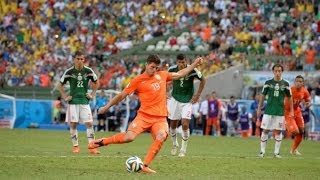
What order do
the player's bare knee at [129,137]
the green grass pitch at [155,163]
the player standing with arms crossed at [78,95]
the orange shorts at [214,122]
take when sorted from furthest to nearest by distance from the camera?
the orange shorts at [214,122]
the player standing with arms crossed at [78,95]
the player's bare knee at [129,137]
the green grass pitch at [155,163]

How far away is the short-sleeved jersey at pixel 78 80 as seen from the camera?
74.4 ft

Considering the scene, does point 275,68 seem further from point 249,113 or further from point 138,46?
point 138,46

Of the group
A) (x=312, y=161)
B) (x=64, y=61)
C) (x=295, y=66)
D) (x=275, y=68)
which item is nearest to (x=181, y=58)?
(x=275, y=68)

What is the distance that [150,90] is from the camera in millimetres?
17625

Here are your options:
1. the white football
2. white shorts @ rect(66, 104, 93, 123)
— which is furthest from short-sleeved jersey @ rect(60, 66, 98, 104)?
the white football

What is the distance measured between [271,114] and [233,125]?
16.5 meters

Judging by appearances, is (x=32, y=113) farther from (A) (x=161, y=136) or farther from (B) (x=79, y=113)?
(A) (x=161, y=136)

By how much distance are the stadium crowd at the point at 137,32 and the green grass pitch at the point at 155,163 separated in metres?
17.2

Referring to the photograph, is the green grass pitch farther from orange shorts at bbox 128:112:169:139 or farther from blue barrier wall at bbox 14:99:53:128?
blue barrier wall at bbox 14:99:53:128

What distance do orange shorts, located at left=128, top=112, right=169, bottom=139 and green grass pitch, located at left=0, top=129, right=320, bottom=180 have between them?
0.80m

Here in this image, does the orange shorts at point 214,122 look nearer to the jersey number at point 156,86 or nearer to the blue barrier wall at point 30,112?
the blue barrier wall at point 30,112

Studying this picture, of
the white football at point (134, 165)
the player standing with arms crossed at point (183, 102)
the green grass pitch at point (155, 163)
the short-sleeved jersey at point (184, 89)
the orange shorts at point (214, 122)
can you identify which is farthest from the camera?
the orange shorts at point (214, 122)

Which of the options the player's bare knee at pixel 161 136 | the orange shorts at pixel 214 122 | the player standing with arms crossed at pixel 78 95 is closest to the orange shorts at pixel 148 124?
the player's bare knee at pixel 161 136

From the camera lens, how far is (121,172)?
56.4 ft
